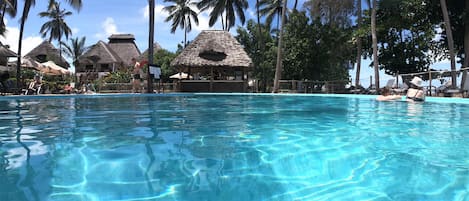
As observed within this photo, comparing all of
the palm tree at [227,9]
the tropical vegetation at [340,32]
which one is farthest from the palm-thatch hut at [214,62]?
the palm tree at [227,9]

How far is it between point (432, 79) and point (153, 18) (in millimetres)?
14687

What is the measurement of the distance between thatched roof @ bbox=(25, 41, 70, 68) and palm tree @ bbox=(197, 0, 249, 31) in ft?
70.8

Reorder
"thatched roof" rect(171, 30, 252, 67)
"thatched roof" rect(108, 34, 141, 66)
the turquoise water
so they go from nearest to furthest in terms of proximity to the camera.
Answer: the turquoise water, "thatched roof" rect(171, 30, 252, 67), "thatched roof" rect(108, 34, 141, 66)

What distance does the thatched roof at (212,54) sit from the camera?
23.4m

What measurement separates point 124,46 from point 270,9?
21.3m

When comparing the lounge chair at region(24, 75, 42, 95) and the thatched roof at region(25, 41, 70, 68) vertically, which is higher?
the thatched roof at region(25, 41, 70, 68)

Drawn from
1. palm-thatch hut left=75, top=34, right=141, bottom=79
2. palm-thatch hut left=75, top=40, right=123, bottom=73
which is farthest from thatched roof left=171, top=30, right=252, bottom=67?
palm-thatch hut left=75, top=40, right=123, bottom=73

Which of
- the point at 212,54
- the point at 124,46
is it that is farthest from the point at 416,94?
the point at 124,46

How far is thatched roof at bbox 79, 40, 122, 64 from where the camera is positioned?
40000 millimetres

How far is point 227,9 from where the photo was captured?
32.3 meters

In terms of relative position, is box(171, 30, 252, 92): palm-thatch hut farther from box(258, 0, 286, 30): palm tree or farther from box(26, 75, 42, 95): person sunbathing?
box(258, 0, 286, 30): palm tree

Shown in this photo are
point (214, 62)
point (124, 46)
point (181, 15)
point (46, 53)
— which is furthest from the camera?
point (124, 46)

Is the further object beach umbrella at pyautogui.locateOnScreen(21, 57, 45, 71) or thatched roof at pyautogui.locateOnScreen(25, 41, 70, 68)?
thatched roof at pyautogui.locateOnScreen(25, 41, 70, 68)

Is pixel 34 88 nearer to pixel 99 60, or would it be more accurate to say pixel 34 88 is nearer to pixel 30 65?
pixel 30 65
